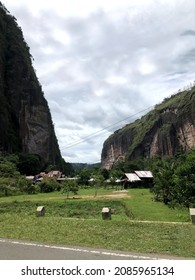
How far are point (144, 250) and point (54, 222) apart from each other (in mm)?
4920

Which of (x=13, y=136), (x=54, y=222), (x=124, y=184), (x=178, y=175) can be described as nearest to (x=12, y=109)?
(x=13, y=136)

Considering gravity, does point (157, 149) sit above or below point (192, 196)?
above

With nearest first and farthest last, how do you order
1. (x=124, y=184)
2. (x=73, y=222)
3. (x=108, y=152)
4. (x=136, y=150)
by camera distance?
(x=73, y=222), (x=124, y=184), (x=136, y=150), (x=108, y=152)

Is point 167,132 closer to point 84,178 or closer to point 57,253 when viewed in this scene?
point 84,178

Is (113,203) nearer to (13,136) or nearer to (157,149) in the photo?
(13,136)

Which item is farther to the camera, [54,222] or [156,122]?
[156,122]

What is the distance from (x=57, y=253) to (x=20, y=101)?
81410mm

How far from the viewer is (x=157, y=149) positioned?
110 meters

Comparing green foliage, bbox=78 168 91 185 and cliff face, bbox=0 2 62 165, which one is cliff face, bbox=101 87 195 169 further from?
green foliage, bbox=78 168 91 185

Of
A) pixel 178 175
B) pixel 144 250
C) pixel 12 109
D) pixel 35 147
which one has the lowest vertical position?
pixel 144 250

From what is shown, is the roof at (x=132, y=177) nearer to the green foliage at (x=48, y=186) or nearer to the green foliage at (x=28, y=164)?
the green foliage at (x=48, y=186)

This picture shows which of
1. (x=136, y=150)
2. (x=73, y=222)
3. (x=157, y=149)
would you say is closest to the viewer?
(x=73, y=222)

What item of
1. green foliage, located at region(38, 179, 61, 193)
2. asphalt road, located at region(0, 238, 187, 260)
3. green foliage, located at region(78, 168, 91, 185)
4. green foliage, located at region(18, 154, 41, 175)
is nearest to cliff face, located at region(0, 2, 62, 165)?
green foliage, located at region(18, 154, 41, 175)

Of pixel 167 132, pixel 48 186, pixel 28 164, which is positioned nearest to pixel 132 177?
pixel 48 186
